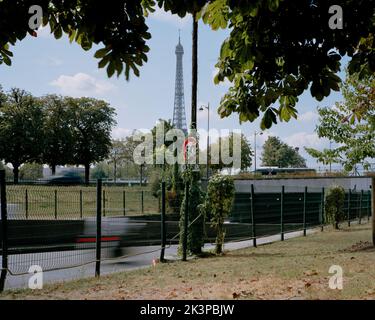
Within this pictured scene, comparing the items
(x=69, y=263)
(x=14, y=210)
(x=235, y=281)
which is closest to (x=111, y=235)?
(x=14, y=210)

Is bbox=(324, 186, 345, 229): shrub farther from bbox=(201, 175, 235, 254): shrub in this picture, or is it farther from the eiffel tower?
the eiffel tower

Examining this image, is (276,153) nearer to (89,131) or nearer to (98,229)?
(89,131)

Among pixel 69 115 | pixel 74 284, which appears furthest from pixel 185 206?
pixel 69 115

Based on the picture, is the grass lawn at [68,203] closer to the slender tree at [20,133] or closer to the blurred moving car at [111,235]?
the blurred moving car at [111,235]

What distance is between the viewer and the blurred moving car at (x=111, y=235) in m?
13.6

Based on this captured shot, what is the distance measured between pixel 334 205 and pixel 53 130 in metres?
54.2

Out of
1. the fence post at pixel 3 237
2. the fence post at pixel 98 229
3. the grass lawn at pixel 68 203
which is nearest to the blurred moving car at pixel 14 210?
the grass lawn at pixel 68 203

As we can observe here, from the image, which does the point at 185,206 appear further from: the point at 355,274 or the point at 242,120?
the point at 242,120

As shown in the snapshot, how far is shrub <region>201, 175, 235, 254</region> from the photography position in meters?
11.8

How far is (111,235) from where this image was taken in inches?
642

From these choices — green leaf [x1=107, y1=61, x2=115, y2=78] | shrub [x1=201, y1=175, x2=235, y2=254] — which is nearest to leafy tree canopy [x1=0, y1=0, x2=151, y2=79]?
green leaf [x1=107, y1=61, x2=115, y2=78]

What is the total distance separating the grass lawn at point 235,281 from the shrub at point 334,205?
9.13m
